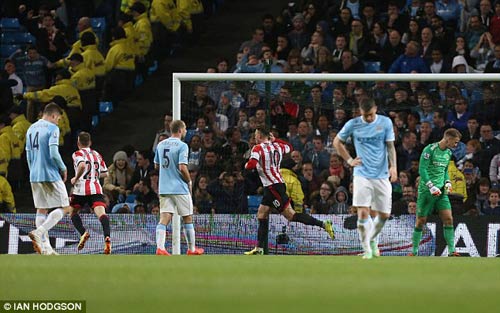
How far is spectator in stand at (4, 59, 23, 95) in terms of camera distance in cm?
2384

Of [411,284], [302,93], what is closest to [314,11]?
[302,93]

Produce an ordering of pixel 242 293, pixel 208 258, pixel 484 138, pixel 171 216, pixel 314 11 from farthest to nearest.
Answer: pixel 314 11 → pixel 484 138 → pixel 171 216 → pixel 208 258 → pixel 242 293

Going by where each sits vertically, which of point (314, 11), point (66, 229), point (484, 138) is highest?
point (314, 11)

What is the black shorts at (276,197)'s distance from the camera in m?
17.5

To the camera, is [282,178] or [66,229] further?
[66,229]

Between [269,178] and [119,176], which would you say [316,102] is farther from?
[119,176]

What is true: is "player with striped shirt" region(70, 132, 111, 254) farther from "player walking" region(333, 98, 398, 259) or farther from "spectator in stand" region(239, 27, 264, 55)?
"spectator in stand" region(239, 27, 264, 55)

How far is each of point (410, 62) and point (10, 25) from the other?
29.4 feet

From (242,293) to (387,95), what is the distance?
9001mm

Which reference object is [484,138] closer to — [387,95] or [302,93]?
[387,95]

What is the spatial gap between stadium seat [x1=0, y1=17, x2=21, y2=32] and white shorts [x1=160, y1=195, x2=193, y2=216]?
10170 mm

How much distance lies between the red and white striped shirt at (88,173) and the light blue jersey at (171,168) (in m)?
0.97

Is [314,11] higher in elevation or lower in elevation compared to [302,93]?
higher

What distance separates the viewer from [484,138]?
18.5 m
